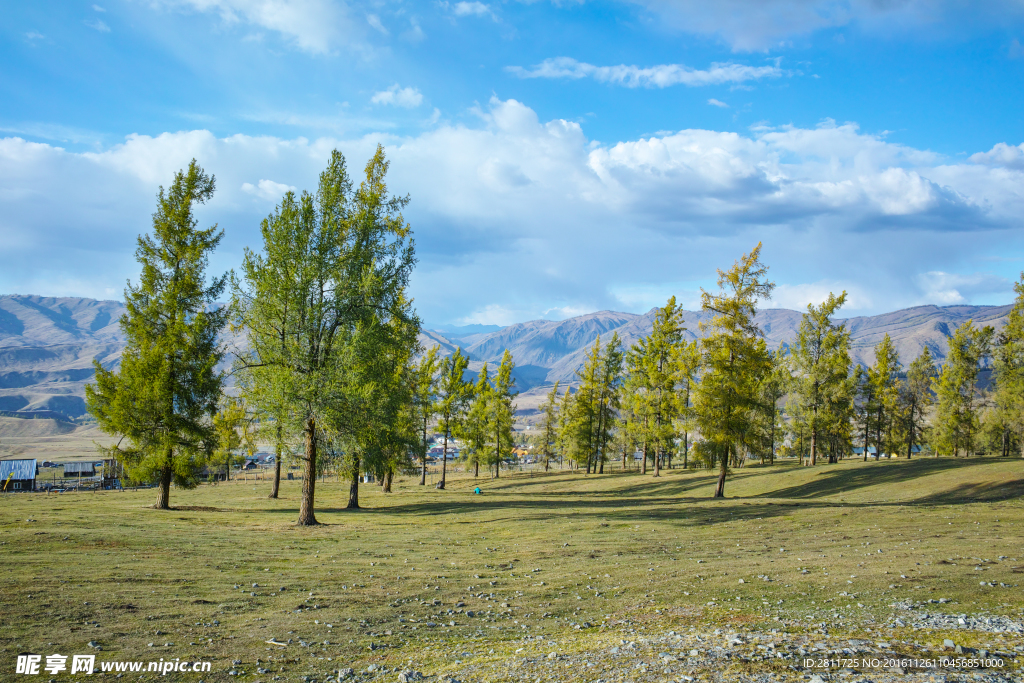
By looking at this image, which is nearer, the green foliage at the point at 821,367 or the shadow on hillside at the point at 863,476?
the shadow on hillside at the point at 863,476

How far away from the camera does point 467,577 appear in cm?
1723

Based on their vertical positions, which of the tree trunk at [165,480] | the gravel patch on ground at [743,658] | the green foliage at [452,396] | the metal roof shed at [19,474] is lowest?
the metal roof shed at [19,474]

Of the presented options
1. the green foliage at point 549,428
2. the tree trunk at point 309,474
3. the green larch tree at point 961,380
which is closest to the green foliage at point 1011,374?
the green larch tree at point 961,380

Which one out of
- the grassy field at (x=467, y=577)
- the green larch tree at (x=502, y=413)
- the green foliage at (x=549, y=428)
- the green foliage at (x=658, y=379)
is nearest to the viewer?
the grassy field at (x=467, y=577)

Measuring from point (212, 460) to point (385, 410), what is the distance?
12.8 metres

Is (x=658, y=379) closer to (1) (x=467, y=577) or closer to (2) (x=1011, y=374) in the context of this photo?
(2) (x=1011, y=374)

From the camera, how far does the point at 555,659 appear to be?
959 centimetres

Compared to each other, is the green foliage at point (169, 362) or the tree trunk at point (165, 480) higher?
the green foliage at point (169, 362)

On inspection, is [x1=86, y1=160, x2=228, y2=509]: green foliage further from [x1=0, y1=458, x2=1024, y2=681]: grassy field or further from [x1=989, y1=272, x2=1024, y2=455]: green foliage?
[x1=989, y1=272, x2=1024, y2=455]: green foliage

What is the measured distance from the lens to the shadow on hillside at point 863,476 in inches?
1505

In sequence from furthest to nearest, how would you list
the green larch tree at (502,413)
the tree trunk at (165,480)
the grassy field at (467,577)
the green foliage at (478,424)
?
the green larch tree at (502,413) → the green foliage at (478,424) → the tree trunk at (165,480) → the grassy field at (467,577)

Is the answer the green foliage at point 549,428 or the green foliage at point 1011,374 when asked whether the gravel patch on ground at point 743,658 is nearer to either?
the green foliage at point 1011,374
